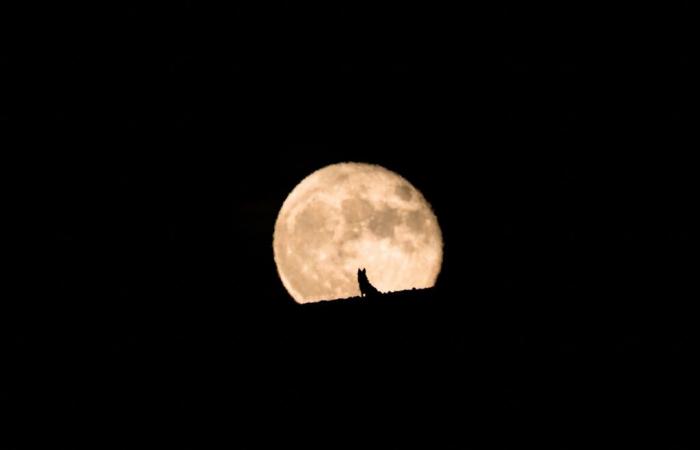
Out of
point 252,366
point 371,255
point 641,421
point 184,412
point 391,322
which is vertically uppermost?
point 371,255

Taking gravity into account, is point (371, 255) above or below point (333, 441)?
above

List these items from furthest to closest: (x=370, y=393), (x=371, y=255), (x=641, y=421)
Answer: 1. (x=371, y=255)
2. (x=641, y=421)
3. (x=370, y=393)

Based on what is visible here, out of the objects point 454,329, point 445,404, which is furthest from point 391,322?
point 445,404

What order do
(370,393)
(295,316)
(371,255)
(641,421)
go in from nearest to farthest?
(295,316), (370,393), (641,421), (371,255)

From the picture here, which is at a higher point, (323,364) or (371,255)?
(371,255)

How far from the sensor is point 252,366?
9.47 feet

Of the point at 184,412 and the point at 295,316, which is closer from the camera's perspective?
the point at 295,316

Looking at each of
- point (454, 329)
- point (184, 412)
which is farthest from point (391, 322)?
point (184, 412)

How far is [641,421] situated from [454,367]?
102 cm

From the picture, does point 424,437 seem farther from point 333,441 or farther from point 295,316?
point 295,316

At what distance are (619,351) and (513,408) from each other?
694 millimetres

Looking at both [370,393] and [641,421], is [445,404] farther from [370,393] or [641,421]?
[641,421]

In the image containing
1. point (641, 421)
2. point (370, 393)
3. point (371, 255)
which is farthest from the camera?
point (371, 255)

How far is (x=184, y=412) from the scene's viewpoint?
296 centimetres
